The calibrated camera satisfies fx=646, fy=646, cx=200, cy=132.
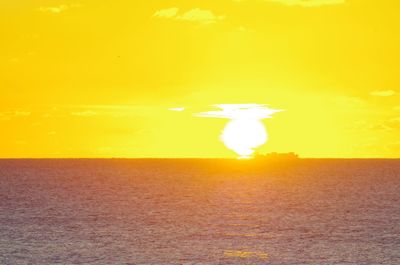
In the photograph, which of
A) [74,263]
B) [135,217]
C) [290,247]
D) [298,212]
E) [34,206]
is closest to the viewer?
[74,263]

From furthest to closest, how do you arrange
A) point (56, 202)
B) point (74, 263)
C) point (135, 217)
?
point (56, 202) < point (135, 217) < point (74, 263)

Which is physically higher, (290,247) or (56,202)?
(56,202)

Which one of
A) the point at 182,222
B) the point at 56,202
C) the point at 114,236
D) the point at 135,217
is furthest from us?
the point at 56,202

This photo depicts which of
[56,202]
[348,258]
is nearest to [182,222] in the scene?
[348,258]

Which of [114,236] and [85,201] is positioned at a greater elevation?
[85,201]

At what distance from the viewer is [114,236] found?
51.1 m

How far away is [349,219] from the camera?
69375 millimetres

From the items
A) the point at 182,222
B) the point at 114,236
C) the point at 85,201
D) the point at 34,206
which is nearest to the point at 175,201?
the point at 85,201

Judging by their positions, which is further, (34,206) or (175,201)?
(175,201)

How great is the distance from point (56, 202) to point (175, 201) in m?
17.0

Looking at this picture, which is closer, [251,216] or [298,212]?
[251,216]

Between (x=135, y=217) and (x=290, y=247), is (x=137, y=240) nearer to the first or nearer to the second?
(x=290, y=247)

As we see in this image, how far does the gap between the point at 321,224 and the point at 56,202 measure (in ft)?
141

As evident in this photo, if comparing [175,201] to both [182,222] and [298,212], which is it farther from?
[182,222]
